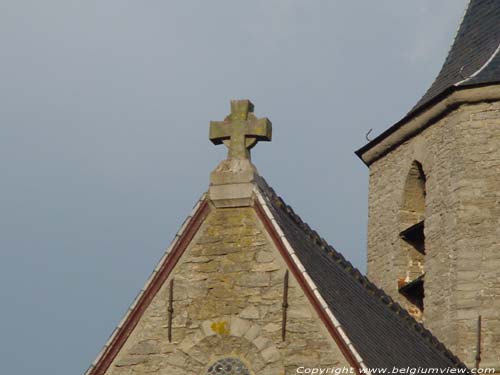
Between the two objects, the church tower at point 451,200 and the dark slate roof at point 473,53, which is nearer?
the church tower at point 451,200

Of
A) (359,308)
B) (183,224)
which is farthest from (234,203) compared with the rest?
(359,308)

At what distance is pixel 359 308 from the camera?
1866cm

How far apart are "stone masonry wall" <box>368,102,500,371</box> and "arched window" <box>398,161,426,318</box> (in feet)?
0.18

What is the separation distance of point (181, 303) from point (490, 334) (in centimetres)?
474

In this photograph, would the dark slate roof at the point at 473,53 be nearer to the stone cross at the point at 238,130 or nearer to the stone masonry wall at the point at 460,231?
the stone masonry wall at the point at 460,231

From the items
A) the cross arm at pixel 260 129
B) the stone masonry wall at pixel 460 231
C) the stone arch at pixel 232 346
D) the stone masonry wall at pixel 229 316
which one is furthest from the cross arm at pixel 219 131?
the stone masonry wall at pixel 460 231

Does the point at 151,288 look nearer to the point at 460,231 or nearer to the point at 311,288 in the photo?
the point at 311,288

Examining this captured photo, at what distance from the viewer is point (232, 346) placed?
17250 millimetres

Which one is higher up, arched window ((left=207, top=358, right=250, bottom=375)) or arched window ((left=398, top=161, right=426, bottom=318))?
arched window ((left=398, top=161, right=426, bottom=318))

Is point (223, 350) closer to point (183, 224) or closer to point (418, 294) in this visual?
point (183, 224)

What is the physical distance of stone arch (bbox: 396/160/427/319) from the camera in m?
22.9

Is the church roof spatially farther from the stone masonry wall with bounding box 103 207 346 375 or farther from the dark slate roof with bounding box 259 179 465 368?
the stone masonry wall with bounding box 103 207 346 375

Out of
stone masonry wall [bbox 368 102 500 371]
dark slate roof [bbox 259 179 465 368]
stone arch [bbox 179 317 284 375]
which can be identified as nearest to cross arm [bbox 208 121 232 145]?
dark slate roof [bbox 259 179 465 368]

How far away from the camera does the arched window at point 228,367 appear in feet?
56.2
